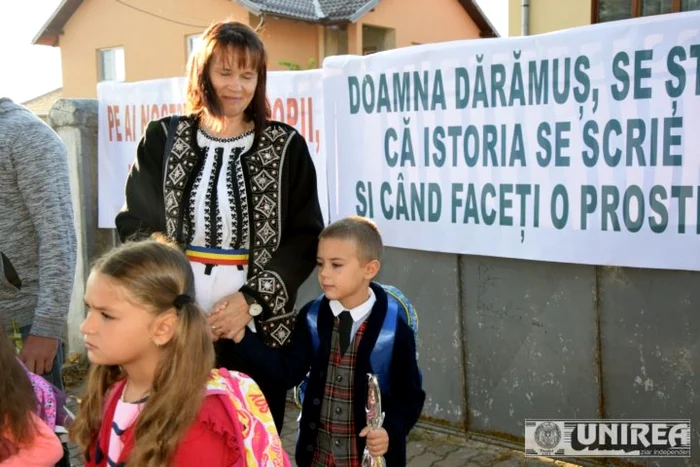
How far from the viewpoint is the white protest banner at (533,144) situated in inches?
141

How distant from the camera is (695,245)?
3531mm

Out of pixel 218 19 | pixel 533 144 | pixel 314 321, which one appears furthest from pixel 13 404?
pixel 218 19

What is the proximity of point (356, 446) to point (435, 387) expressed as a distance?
79.2 inches

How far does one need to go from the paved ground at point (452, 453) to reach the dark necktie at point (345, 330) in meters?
1.86

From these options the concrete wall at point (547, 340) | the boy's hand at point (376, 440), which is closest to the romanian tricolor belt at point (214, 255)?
the boy's hand at point (376, 440)

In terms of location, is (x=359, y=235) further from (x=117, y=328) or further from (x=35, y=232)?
(x=35, y=232)

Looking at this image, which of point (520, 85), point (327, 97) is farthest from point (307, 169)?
point (327, 97)

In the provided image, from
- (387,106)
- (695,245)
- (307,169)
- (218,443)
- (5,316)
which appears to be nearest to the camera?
(218,443)

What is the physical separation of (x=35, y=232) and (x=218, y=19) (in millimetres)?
19340

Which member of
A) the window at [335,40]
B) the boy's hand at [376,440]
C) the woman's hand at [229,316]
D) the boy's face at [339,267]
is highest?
the window at [335,40]

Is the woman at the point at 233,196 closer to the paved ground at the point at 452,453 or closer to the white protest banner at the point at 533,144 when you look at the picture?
the white protest banner at the point at 533,144

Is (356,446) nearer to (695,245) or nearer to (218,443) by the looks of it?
(218,443)

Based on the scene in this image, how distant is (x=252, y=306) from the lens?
2492 millimetres

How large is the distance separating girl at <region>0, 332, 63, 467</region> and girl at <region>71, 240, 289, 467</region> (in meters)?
0.24
